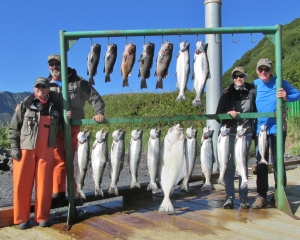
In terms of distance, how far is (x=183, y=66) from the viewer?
4.07m

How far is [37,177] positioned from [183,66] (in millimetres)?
2025

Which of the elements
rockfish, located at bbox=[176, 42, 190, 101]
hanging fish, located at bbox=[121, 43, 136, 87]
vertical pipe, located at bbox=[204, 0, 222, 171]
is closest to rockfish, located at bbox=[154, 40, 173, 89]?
rockfish, located at bbox=[176, 42, 190, 101]

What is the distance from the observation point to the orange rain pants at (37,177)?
379 centimetres

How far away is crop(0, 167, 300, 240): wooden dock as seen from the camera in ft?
11.4

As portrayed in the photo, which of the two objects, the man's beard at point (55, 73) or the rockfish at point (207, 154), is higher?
the man's beard at point (55, 73)

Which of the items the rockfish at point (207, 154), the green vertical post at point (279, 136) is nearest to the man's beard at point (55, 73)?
the rockfish at point (207, 154)

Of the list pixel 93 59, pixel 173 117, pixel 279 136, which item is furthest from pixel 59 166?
pixel 279 136

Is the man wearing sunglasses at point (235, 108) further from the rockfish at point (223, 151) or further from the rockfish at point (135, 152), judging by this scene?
the rockfish at point (135, 152)

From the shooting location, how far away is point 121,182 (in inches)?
310

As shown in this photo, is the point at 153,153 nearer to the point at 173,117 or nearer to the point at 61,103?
the point at 173,117

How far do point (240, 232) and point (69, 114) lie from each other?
2224mm

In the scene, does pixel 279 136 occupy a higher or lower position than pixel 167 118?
lower

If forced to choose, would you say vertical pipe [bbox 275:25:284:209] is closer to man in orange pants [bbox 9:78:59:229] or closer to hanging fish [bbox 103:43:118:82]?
hanging fish [bbox 103:43:118:82]

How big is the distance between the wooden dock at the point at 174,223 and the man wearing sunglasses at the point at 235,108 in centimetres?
18
